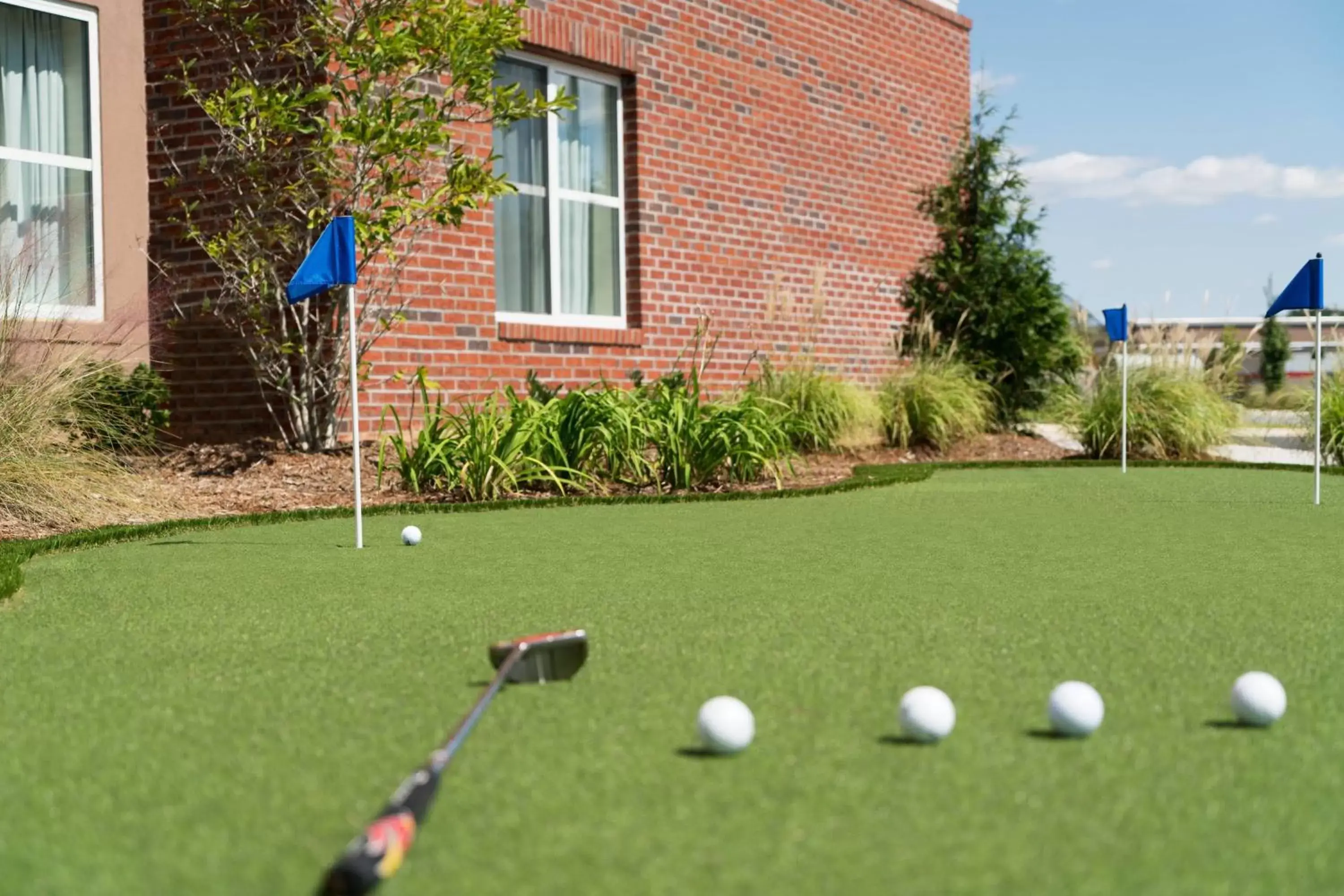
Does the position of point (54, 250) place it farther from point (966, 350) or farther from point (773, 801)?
point (966, 350)

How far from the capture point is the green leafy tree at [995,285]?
14.5 meters

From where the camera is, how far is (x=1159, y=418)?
1333cm

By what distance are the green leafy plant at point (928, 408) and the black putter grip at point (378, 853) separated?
11.2 metres

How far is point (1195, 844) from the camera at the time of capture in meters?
1.94

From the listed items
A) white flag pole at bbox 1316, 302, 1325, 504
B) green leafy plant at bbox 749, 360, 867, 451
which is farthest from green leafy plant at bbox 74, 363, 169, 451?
white flag pole at bbox 1316, 302, 1325, 504

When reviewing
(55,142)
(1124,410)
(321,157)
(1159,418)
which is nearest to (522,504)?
(321,157)

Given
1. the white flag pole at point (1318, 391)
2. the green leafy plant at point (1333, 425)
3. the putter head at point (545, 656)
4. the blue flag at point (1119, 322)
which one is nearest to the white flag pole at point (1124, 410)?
the blue flag at point (1119, 322)

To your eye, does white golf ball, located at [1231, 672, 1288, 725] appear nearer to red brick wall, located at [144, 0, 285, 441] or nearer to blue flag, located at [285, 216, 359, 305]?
blue flag, located at [285, 216, 359, 305]

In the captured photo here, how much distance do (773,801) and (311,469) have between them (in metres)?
7.13

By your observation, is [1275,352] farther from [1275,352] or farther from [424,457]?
[424,457]

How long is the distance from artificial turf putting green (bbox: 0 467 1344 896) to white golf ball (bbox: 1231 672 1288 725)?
0.03 meters

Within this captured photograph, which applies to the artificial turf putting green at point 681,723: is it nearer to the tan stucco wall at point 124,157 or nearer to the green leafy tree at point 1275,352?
the tan stucco wall at point 124,157

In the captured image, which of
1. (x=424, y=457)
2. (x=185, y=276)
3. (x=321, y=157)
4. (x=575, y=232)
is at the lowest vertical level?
(x=424, y=457)

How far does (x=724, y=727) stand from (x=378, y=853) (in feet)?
2.94
